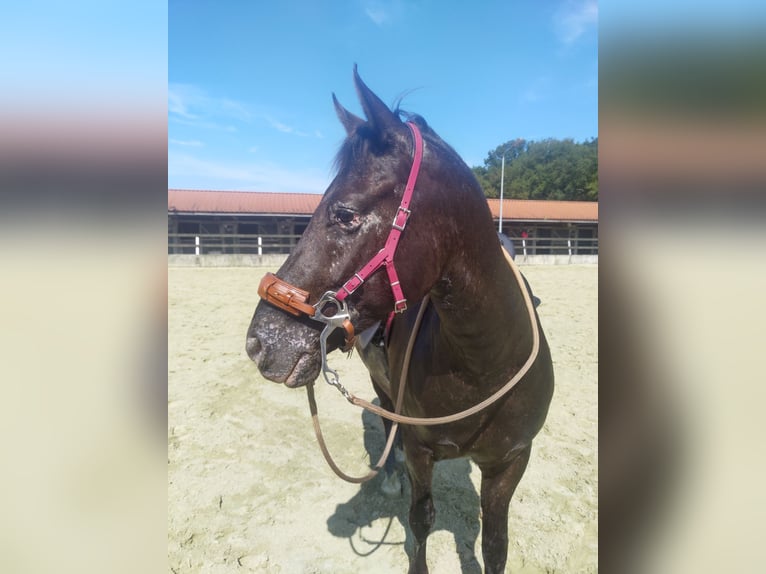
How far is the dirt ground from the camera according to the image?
2859mm

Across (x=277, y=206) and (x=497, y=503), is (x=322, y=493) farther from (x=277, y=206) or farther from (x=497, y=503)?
(x=277, y=206)

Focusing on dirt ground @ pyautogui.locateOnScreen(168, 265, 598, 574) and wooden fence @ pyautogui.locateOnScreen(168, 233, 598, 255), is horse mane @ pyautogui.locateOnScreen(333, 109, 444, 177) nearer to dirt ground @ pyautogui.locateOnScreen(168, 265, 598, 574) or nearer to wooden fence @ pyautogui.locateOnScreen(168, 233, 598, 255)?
dirt ground @ pyautogui.locateOnScreen(168, 265, 598, 574)

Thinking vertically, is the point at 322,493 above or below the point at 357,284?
below

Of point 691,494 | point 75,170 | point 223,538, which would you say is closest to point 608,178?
point 691,494

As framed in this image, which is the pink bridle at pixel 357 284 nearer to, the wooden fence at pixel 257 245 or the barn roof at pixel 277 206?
the wooden fence at pixel 257 245

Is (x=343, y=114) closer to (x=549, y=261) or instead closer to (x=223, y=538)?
(x=223, y=538)

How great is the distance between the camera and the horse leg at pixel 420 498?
7.59 feet

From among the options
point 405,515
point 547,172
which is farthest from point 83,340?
point 547,172

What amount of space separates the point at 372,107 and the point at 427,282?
71 cm

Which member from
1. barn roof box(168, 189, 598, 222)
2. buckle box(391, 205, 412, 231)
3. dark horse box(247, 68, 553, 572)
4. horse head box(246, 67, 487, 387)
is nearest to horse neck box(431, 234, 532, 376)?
dark horse box(247, 68, 553, 572)

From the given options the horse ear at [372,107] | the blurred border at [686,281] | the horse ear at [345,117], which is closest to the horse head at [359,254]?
the horse ear at [372,107]

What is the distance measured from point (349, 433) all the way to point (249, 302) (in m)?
7.19

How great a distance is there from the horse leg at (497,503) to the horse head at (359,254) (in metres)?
1.36

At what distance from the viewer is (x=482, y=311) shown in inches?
68.6
